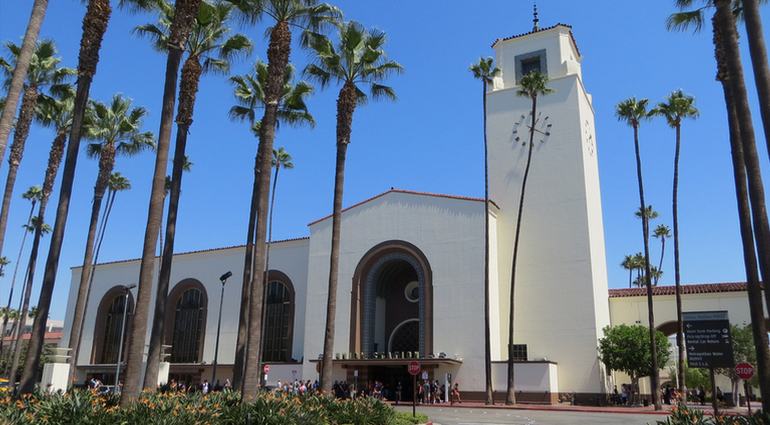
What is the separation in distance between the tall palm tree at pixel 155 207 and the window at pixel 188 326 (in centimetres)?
2812

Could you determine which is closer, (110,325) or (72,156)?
(72,156)

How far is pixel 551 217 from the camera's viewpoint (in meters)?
37.5

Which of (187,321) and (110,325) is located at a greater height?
(187,321)

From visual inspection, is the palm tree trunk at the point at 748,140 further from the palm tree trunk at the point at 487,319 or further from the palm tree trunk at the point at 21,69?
the palm tree trunk at the point at 487,319

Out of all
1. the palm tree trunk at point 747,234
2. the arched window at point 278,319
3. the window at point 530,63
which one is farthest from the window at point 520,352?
the palm tree trunk at point 747,234

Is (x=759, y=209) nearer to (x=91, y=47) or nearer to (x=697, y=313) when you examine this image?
(x=91, y=47)

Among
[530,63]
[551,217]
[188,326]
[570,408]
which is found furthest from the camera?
[188,326]

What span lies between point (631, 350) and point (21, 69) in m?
30.5

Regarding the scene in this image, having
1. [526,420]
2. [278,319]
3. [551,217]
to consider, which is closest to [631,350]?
[551,217]

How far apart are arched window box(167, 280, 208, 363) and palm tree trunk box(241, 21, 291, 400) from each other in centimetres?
2948

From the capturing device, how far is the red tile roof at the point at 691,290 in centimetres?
3662

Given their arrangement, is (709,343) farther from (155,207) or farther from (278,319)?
(278,319)

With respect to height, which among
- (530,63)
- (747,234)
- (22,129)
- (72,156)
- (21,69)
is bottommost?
(747,234)

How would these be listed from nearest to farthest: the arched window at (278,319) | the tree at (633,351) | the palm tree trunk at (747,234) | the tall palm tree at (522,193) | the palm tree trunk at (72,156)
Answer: the palm tree trunk at (747,234), the palm tree trunk at (72,156), the tree at (633,351), the tall palm tree at (522,193), the arched window at (278,319)
